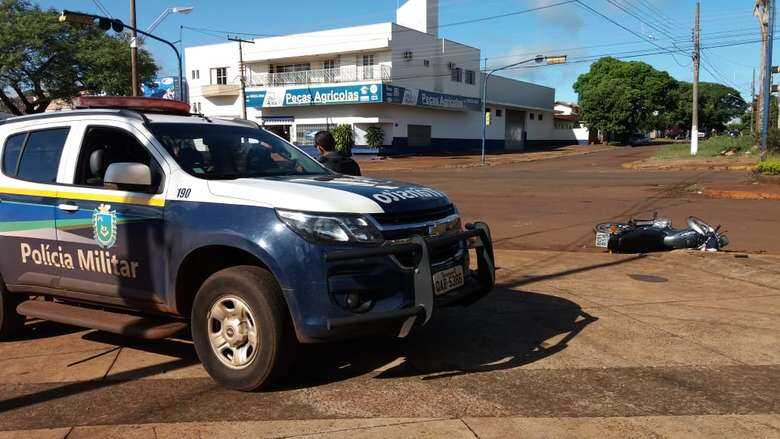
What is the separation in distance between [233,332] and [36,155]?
8.38ft

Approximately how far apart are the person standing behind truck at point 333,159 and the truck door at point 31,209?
302cm

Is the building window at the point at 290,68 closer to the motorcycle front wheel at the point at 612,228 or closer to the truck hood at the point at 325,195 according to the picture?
the motorcycle front wheel at the point at 612,228

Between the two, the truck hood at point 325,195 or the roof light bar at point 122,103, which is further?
the roof light bar at point 122,103

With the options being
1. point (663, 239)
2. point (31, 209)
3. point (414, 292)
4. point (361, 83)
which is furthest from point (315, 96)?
point (414, 292)

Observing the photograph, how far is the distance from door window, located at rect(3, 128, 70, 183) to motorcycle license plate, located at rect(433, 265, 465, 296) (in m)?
3.15

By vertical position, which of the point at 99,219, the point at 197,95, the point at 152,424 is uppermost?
the point at 197,95

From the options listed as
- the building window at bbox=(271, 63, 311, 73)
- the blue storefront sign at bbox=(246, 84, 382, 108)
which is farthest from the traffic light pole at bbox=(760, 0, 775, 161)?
the building window at bbox=(271, 63, 311, 73)

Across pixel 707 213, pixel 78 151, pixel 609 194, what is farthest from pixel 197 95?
Result: pixel 78 151

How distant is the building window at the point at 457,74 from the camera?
53819 mm

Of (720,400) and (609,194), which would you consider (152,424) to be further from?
(609,194)

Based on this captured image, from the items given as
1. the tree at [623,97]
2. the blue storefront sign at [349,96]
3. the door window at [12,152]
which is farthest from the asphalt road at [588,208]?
the tree at [623,97]

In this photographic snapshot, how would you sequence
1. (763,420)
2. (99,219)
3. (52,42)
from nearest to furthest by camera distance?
1. (763,420)
2. (99,219)
3. (52,42)

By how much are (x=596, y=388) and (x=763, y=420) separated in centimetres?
98

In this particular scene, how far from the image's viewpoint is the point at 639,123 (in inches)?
3083
